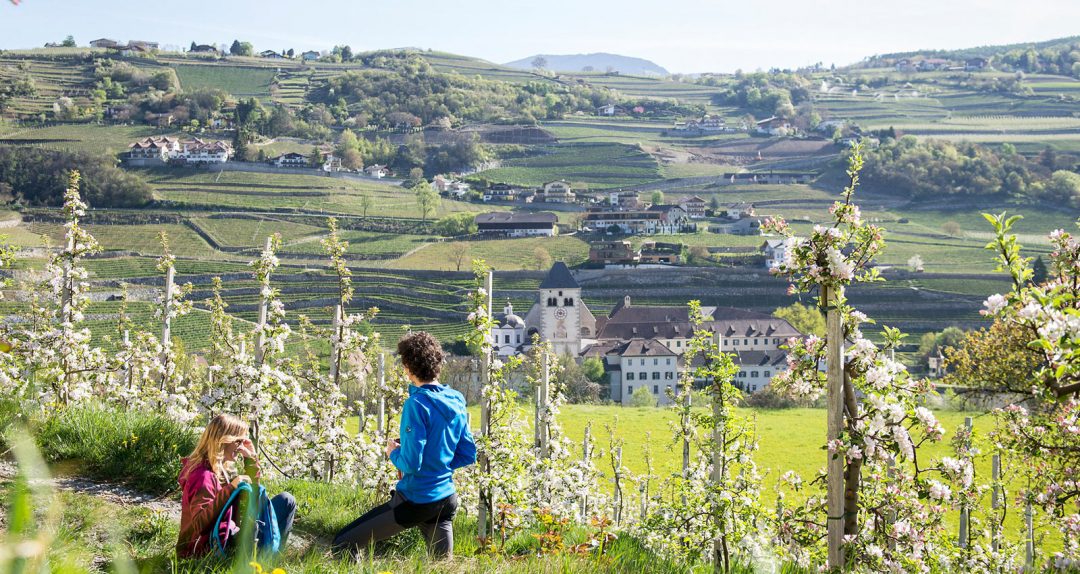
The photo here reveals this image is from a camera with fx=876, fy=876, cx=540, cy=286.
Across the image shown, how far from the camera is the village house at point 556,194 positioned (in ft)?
351

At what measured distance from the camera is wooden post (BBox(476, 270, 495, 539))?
6.24 meters

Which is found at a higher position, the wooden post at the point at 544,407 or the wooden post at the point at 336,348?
the wooden post at the point at 336,348

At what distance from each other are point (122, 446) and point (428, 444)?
240cm

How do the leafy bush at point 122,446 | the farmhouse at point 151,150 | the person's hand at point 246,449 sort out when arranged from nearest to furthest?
the person's hand at point 246,449, the leafy bush at point 122,446, the farmhouse at point 151,150

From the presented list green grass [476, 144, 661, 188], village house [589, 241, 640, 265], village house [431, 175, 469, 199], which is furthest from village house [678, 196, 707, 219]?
village house [431, 175, 469, 199]

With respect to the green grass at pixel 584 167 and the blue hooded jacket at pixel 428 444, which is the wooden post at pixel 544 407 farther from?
the green grass at pixel 584 167

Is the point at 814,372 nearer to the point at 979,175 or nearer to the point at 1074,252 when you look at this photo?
the point at 1074,252

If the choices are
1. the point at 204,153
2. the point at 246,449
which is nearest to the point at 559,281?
the point at 246,449

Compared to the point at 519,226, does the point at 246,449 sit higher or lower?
higher

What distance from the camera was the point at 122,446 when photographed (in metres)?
5.64

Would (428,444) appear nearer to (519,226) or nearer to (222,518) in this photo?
(222,518)

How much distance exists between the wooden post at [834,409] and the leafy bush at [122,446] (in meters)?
3.88

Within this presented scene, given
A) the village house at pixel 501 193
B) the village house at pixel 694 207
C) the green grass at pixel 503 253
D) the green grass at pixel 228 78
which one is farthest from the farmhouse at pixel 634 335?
the green grass at pixel 228 78

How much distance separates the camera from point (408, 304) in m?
61.8
